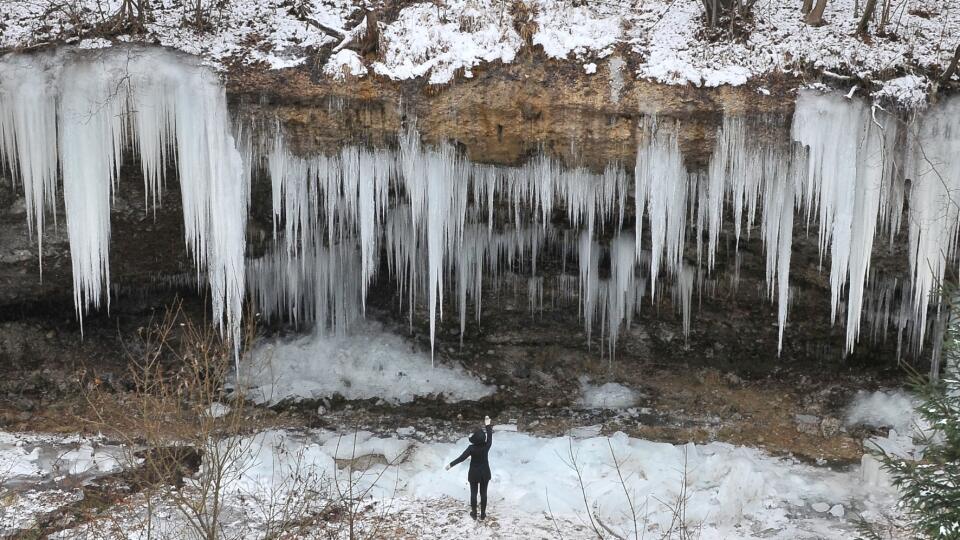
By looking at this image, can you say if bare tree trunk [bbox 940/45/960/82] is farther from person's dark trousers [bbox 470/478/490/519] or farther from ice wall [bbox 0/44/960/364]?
person's dark trousers [bbox 470/478/490/519]

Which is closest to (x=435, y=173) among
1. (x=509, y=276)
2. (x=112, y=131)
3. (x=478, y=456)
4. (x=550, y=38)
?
(x=550, y=38)

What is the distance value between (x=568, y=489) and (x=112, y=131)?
20.7ft

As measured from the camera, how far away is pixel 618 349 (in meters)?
13.7

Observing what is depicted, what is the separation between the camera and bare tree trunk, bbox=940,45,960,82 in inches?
342

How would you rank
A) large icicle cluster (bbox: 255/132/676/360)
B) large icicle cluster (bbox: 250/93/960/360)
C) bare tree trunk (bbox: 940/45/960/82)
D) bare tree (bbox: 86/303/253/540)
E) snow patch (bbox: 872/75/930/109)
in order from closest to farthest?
bare tree (bbox: 86/303/253/540)
bare tree trunk (bbox: 940/45/960/82)
snow patch (bbox: 872/75/930/109)
large icicle cluster (bbox: 250/93/960/360)
large icicle cluster (bbox: 255/132/676/360)

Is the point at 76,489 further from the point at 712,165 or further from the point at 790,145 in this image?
the point at 790,145

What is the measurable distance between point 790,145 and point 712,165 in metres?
0.83

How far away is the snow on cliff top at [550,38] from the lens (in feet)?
30.5

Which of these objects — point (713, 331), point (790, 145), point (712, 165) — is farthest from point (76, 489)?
point (713, 331)

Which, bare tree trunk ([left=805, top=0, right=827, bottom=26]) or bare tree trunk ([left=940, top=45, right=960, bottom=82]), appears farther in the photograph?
bare tree trunk ([left=805, top=0, right=827, bottom=26])

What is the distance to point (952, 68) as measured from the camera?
8.84 m

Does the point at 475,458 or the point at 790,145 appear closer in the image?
the point at 475,458

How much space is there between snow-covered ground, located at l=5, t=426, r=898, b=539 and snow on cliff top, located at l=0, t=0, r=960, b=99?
4.26 metres

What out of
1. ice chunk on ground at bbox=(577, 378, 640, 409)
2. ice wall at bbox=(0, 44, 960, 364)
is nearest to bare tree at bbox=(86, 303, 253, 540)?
ice wall at bbox=(0, 44, 960, 364)
